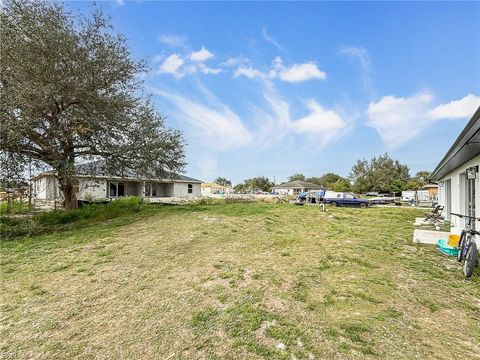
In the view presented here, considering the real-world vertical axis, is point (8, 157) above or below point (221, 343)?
above

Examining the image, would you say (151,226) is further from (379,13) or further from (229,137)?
(229,137)

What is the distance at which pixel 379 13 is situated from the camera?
35.3 ft

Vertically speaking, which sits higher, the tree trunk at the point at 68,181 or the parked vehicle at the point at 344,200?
the tree trunk at the point at 68,181

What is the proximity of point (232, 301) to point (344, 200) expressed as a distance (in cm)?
2136

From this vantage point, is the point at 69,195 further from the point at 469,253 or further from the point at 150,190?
the point at 150,190

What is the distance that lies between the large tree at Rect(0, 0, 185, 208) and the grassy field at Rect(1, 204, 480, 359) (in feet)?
15.7

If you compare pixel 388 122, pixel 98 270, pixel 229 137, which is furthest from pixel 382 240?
pixel 229 137

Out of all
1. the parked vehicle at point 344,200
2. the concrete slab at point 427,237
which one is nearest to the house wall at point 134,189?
the parked vehicle at point 344,200

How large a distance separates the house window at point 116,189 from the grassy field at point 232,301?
18.9m

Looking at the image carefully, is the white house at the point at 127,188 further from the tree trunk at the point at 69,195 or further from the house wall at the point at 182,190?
the tree trunk at the point at 69,195

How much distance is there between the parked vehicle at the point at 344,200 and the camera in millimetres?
23047

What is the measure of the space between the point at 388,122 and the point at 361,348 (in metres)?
18.8

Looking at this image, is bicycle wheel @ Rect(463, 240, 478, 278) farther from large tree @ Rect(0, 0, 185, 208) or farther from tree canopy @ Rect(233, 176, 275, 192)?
tree canopy @ Rect(233, 176, 275, 192)

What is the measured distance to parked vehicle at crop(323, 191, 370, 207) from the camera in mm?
23047
